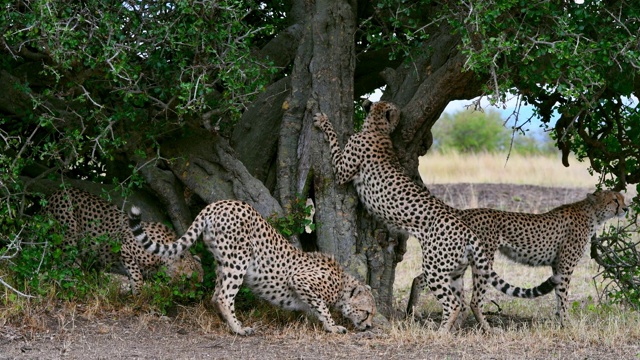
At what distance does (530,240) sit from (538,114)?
1347 millimetres

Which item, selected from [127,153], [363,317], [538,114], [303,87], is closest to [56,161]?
[127,153]

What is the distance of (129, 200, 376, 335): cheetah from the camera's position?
7.51 meters

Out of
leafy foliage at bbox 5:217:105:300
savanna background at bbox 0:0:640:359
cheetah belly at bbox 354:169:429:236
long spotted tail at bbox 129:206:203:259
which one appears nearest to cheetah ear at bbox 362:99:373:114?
savanna background at bbox 0:0:640:359

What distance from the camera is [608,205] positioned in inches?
369

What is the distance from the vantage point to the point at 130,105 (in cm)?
746

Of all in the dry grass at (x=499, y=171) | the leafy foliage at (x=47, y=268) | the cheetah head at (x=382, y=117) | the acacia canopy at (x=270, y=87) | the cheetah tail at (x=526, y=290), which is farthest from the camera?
the dry grass at (x=499, y=171)

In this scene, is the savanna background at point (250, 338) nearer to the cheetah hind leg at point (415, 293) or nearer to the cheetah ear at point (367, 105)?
the cheetah hind leg at point (415, 293)

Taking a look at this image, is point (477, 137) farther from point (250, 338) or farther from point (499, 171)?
point (250, 338)

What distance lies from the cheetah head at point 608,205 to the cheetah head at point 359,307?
274 centimetres

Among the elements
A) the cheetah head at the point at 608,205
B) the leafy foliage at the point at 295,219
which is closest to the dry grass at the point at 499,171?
the cheetah head at the point at 608,205

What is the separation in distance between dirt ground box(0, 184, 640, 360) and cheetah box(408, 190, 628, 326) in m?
1.16

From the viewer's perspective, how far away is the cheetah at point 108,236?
812 centimetres

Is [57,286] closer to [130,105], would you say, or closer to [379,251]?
[130,105]

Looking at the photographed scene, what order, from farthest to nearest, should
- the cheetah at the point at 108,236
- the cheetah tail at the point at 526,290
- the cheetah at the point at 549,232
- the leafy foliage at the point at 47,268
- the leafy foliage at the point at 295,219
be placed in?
the cheetah at the point at 549,232 < the leafy foliage at the point at 295,219 < the cheetah at the point at 108,236 < the cheetah tail at the point at 526,290 < the leafy foliage at the point at 47,268
